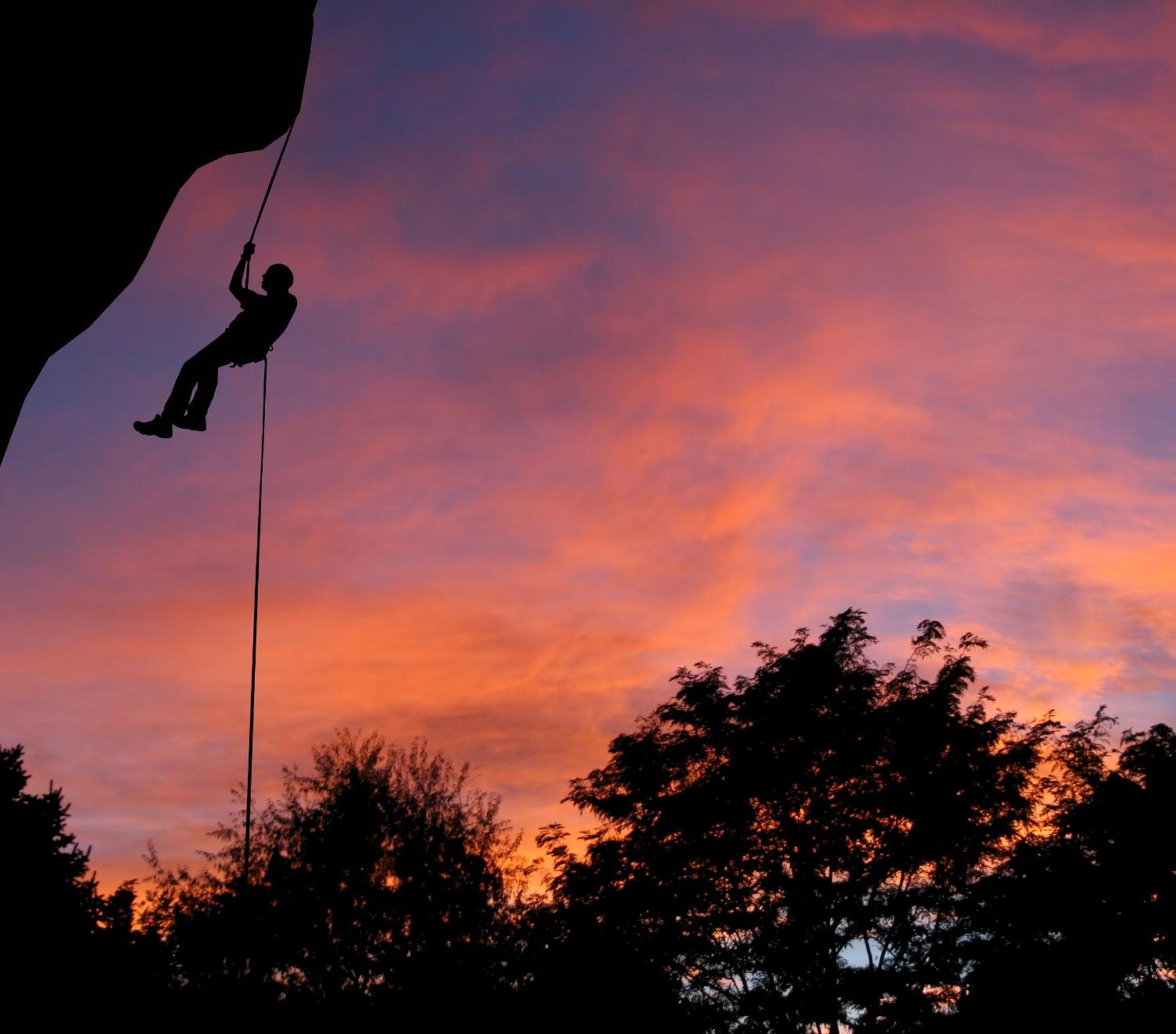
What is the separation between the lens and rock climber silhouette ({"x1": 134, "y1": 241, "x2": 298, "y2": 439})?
30.5 feet

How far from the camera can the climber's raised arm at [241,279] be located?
30.5ft

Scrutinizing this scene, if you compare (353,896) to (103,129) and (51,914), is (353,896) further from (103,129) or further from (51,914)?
(103,129)

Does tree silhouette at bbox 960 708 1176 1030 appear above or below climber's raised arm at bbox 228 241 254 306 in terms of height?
below

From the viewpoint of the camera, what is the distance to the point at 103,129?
6.25 m

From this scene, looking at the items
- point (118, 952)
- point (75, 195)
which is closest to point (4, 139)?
point (75, 195)

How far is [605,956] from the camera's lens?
28.0 metres

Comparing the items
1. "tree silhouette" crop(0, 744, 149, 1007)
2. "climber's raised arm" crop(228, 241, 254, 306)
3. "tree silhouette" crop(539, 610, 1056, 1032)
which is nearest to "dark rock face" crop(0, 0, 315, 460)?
"climber's raised arm" crop(228, 241, 254, 306)

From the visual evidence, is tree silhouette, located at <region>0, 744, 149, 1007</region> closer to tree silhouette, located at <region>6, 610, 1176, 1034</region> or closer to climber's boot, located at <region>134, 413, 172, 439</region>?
tree silhouette, located at <region>6, 610, 1176, 1034</region>

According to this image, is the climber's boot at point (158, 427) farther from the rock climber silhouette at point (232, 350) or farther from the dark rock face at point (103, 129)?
the dark rock face at point (103, 129)

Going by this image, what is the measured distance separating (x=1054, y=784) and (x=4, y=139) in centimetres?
2805

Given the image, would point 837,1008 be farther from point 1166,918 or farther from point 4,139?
point 4,139

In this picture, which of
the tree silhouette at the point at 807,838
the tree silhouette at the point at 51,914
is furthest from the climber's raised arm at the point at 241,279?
the tree silhouette at the point at 51,914

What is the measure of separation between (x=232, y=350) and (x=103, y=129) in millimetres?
3234

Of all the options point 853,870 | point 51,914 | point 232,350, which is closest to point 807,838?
point 853,870
